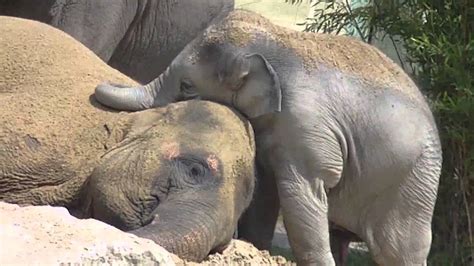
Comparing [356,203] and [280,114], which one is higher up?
[280,114]

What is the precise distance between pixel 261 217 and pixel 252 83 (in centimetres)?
47

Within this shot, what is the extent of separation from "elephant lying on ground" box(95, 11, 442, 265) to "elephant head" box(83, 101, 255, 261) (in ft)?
0.46

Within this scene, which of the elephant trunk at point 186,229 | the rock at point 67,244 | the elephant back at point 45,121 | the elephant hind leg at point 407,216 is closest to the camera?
the rock at point 67,244

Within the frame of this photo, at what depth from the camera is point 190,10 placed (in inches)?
231

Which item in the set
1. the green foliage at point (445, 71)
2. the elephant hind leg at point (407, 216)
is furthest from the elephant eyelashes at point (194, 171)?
the green foliage at point (445, 71)

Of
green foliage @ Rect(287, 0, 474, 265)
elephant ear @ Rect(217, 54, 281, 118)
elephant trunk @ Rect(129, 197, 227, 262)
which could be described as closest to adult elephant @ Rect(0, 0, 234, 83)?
green foliage @ Rect(287, 0, 474, 265)

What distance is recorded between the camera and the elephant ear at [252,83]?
3574mm

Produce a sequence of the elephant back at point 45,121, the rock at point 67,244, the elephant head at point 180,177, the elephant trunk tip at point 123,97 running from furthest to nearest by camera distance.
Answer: the elephant trunk tip at point 123,97, the elephant back at point 45,121, the elephant head at point 180,177, the rock at point 67,244

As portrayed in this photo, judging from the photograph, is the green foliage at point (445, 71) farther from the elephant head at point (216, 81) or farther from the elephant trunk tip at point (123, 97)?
the elephant trunk tip at point (123, 97)

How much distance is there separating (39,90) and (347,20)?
253cm

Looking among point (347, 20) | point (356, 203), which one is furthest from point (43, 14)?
point (356, 203)

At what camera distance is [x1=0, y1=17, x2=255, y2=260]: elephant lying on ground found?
324 cm

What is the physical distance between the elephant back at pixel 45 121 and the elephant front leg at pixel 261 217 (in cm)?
50

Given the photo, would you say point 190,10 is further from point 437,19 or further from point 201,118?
point 201,118
